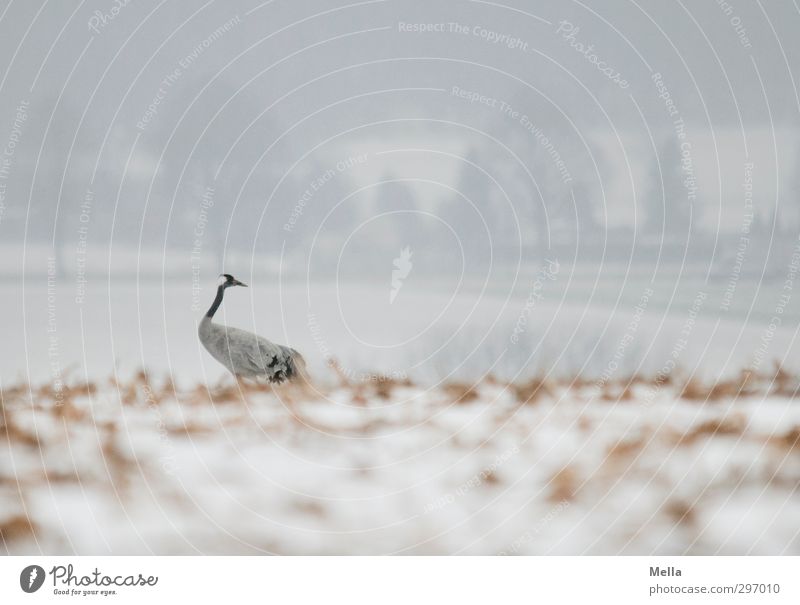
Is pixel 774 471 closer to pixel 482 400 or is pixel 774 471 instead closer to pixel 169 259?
pixel 482 400

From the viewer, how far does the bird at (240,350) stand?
1.99 metres

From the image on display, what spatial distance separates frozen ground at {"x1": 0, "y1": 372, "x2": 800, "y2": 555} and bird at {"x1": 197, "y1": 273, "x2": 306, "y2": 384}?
44 mm

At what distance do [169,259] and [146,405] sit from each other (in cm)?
30

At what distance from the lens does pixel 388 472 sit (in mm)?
1985

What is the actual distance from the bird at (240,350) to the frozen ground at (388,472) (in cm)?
4

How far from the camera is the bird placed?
199cm

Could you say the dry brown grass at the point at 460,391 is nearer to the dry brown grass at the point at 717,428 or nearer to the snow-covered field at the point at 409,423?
the snow-covered field at the point at 409,423

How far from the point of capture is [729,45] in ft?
6.68
